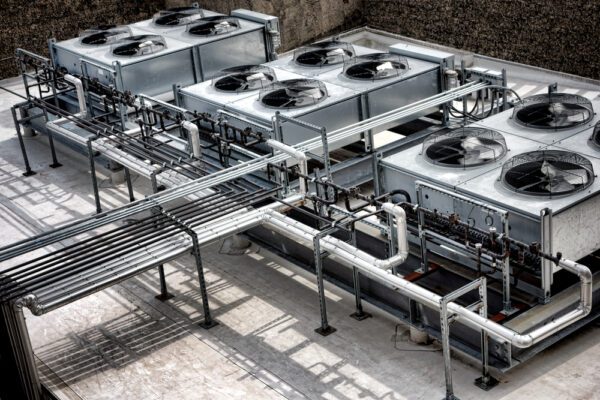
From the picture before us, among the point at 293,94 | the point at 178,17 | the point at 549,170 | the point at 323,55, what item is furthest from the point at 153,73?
the point at 549,170

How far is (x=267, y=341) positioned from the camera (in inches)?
481

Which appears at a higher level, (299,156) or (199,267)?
(299,156)

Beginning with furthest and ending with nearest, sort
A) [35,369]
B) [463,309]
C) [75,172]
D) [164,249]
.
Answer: [75,172]
[164,249]
[35,369]
[463,309]

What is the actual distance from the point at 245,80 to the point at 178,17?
14.4 ft

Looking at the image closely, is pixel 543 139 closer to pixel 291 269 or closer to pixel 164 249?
pixel 291 269

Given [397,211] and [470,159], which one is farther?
[470,159]

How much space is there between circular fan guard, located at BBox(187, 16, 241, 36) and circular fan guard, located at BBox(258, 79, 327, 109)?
3.29m

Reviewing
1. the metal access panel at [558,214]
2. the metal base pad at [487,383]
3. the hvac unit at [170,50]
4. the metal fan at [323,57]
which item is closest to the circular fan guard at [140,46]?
the hvac unit at [170,50]

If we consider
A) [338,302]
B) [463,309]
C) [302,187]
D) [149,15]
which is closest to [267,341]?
[338,302]

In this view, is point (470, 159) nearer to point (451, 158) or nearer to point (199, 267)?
point (451, 158)

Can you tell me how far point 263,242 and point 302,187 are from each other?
134cm

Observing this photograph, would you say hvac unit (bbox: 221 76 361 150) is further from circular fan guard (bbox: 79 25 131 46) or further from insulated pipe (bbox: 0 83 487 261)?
circular fan guard (bbox: 79 25 131 46)

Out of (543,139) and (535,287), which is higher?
(543,139)

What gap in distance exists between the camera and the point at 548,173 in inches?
455
